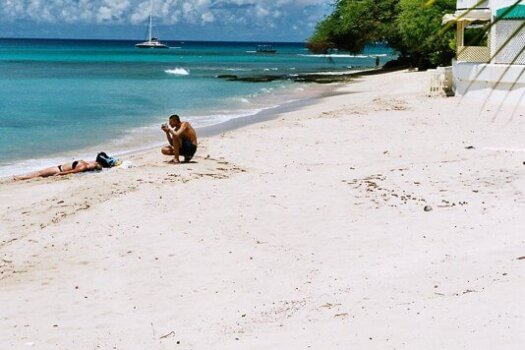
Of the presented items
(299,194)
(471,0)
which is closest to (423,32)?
(471,0)

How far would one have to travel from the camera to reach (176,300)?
20.8ft

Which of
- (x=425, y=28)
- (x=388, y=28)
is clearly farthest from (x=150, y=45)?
(x=425, y=28)

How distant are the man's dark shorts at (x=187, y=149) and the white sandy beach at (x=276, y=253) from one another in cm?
38

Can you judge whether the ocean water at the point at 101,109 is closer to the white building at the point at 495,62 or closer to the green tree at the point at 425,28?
the green tree at the point at 425,28

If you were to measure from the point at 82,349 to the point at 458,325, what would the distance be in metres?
2.63

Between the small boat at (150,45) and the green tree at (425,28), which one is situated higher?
the small boat at (150,45)

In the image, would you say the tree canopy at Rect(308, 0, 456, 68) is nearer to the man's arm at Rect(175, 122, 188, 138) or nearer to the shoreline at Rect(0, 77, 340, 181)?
the shoreline at Rect(0, 77, 340, 181)

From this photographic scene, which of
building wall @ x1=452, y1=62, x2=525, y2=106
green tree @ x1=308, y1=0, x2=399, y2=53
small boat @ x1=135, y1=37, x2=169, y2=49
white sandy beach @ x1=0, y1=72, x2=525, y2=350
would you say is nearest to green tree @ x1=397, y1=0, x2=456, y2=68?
green tree @ x1=308, y1=0, x2=399, y2=53

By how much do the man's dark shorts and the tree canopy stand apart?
19799mm

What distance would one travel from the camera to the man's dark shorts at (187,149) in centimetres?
1304

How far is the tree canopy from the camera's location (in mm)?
34531

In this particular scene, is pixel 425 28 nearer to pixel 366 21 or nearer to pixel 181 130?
pixel 366 21

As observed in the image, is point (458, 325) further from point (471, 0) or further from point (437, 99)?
point (471, 0)

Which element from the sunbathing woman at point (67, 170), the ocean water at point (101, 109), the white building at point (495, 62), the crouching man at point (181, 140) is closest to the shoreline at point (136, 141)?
the ocean water at point (101, 109)
